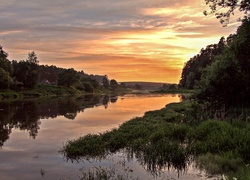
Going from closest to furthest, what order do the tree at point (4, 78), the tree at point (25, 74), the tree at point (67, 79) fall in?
the tree at point (4, 78), the tree at point (25, 74), the tree at point (67, 79)

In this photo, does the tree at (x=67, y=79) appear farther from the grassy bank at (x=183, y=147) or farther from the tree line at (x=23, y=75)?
the grassy bank at (x=183, y=147)

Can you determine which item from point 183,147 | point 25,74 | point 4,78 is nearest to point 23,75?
point 25,74

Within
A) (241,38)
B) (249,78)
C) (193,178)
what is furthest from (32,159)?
(249,78)

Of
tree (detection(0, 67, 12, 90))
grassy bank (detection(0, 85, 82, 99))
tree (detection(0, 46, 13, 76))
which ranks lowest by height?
grassy bank (detection(0, 85, 82, 99))

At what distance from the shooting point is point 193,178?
37.0 feet

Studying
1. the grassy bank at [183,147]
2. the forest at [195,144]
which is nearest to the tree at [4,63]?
the forest at [195,144]

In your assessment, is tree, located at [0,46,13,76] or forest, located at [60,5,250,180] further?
tree, located at [0,46,13,76]

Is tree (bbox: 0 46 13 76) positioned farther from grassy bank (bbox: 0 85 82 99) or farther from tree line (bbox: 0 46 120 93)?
grassy bank (bbox: 0 85 82 99)

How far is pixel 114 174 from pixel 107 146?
15.6 ft

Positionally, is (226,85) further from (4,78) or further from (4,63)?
(4,63)

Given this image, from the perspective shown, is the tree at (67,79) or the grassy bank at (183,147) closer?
the grassy bank at (183,147)

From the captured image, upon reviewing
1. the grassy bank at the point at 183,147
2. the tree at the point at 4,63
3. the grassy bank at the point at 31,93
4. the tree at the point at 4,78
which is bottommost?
the grassy bank at the point at 183,147

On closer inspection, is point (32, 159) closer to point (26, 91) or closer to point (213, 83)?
point (213, 83)

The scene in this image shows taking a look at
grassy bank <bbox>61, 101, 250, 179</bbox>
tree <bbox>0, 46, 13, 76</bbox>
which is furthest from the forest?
tree <bbox>0, 46, 13, 76</bbox>
